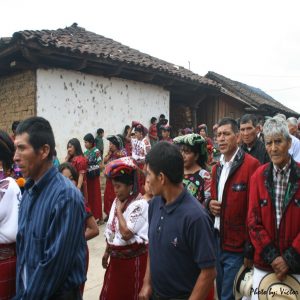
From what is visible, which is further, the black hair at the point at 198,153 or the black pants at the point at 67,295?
the black hair at the point at 198,153

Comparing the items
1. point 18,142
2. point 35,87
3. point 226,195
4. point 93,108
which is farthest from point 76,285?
point 93,108

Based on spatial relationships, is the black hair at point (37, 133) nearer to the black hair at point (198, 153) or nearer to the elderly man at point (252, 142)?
the black hair at point (198, 153)

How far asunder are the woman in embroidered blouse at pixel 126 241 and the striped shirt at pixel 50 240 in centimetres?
84

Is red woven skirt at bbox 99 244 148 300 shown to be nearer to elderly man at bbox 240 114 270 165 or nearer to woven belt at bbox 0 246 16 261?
woven belt at bbox 0 246 16 261

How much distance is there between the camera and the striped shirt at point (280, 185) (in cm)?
266

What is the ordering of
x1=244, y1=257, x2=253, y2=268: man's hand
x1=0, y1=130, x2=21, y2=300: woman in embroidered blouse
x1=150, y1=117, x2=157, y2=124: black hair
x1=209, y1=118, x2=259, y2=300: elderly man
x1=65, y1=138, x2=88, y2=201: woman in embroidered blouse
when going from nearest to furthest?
x1=0, y1=130, x2=21, y2=300: woman in embroidered blouse
x1=244, y1=257, x2=253, y2=268: man's hand
x1=209, y1=118, x2=259, y2=300: elderly man
x1=65, y1=138, x2=88, y2=201: woman in embroidered blouse
x1=150, y1=117, x2=157, y2=124: black hair

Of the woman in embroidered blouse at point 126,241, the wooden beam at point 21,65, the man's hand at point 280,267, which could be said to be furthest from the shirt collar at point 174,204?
the wooden beam at point 21,65

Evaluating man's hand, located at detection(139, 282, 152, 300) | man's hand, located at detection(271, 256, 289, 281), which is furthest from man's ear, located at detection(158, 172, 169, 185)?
man's hand, located at detection(271, 256, 289, 281)

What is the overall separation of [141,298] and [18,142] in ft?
4.03

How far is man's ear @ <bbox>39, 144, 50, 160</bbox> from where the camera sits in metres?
1.99

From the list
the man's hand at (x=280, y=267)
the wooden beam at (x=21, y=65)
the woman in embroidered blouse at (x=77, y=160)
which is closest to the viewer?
the man's hand at (x=280, y=267)

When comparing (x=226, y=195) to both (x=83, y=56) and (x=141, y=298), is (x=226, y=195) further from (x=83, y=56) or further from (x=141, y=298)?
(x=83, y=56)

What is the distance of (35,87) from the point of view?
774 centimetres

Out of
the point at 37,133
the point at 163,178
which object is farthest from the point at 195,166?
the point at 37,133
